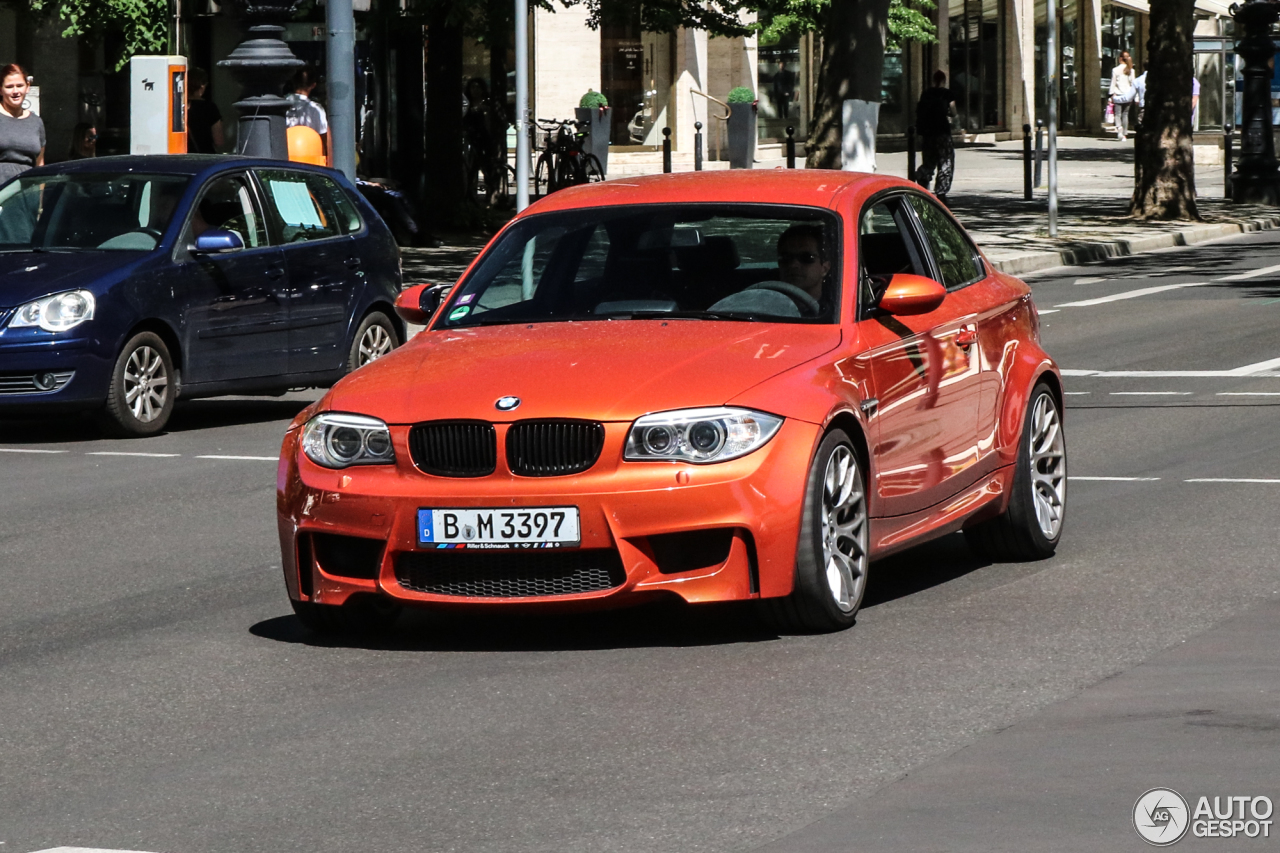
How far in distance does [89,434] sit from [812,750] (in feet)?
29.5

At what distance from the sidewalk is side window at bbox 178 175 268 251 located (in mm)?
8046

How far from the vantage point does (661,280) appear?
8.18 metres

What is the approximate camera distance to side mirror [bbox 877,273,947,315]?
7.95 meters

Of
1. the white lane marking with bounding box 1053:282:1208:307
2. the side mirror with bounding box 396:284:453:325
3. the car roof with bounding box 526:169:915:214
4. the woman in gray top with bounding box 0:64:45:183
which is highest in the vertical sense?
the woman in gray top with bounding box 0:64:45:183

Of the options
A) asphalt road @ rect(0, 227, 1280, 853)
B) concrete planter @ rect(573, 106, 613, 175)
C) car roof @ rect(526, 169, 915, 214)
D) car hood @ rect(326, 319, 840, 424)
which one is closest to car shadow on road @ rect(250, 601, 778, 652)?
asphalt road @ rect(0, 227, 1280, 853)

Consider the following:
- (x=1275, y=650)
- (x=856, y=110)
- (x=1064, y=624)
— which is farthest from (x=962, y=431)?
(x=856, y=110)

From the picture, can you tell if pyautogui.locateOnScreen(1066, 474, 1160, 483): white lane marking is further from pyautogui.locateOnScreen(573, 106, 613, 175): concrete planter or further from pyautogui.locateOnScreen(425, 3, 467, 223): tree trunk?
pyautogui.locateOnScreen(573, 106, 613, 175): concrete planter

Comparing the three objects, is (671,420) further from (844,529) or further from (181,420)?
(181,420)

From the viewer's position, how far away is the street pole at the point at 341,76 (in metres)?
18.8

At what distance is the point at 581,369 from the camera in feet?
24.1

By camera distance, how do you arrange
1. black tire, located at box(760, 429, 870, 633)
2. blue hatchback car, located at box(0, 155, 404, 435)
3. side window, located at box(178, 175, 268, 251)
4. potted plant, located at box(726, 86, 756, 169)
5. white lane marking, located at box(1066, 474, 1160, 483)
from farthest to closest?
1. potted plant, located at box(726, 86, 756, 169)
2. side window, located at box(178, 175, 268, 251)
3. blue hatchback car, located at box(0, 155, 404, 435)
4. white lane marking, located at box(1066, 474, 1160, 483)
5. black tire, located at box(760, 429, 870, 633)

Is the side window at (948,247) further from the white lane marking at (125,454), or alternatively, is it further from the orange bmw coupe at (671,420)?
the white lane marking at (125,454)

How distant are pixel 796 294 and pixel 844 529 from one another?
927 mm

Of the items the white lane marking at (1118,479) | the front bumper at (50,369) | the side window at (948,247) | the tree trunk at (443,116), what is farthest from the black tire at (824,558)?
the tree trunk at (443,116)
